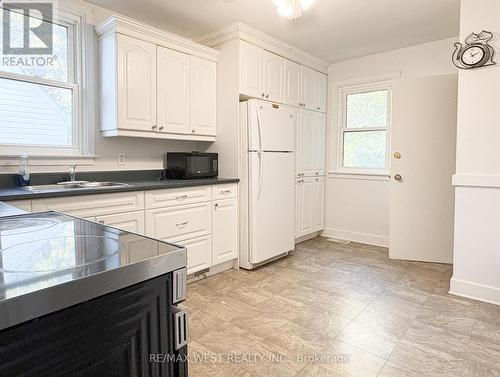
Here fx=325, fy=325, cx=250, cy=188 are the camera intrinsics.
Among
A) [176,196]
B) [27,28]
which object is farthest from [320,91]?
[27,28]

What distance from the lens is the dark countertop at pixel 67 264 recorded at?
560 millimetres

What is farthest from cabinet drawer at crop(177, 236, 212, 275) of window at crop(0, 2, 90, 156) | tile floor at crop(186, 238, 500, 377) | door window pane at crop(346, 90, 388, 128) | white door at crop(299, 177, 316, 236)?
door window pane at crop(346, 90, 388, 128)

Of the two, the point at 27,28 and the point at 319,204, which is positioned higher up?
the point at 27,28

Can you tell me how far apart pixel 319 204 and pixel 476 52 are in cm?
254

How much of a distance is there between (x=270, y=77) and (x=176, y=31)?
3.48 feet

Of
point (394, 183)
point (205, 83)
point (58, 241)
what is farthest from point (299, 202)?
point (58, 241)

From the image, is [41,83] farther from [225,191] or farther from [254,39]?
[254,39]

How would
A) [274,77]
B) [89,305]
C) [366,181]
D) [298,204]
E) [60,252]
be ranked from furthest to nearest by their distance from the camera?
[366,181] < [298,204] < [274,77] < [60,252] < [89,305]

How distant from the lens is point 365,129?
→ 14.0 feet

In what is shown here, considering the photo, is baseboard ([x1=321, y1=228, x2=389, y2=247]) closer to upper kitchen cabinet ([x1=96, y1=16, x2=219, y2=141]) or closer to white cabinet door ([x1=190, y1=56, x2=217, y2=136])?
white cabinet door ([x1=190, y1=56, x2=217, y2=136])

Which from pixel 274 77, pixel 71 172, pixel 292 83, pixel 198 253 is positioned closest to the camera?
pixel 71 172

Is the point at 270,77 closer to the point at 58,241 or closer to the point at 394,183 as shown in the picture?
the point at 394,183

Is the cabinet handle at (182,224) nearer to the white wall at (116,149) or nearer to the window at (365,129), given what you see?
the white wall at (116,149)

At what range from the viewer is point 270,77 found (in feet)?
11.5
